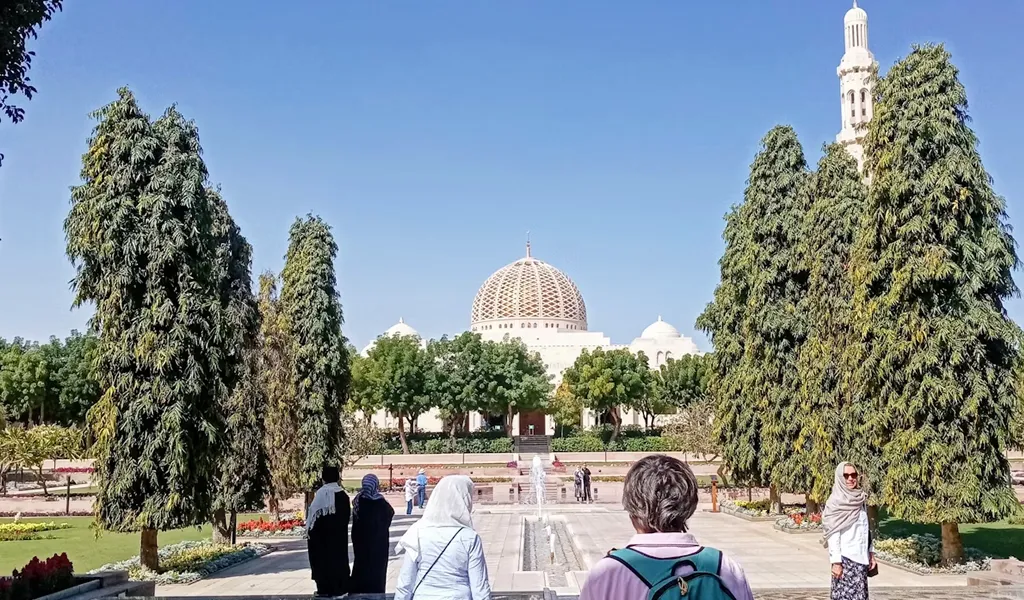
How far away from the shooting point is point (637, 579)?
8.14 ft

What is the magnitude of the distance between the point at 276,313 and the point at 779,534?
470 inches

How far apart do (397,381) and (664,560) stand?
44.3 metres

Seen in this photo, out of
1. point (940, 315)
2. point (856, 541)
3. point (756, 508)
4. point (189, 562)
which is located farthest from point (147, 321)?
point (756, 508)

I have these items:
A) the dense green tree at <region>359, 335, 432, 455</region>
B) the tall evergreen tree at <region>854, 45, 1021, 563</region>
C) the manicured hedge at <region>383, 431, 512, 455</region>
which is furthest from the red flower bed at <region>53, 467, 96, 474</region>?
the tall evergreen tree at <region>854, 45, 1021, 563</region>

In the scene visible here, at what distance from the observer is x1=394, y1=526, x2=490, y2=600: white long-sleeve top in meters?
4.51

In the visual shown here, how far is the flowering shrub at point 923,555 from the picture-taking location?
1258 centimetres

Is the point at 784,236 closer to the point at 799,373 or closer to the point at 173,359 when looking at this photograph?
the point at 799,373

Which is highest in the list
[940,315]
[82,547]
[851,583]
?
[940,315]

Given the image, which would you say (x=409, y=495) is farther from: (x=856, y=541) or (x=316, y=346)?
(x=856, y=541)

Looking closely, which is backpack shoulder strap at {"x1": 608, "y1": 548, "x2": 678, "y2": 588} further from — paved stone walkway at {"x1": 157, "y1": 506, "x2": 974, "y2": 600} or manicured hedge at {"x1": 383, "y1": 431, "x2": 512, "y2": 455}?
manicured hedge at {"x1": 383, "y1": 431, "x2": 512, "y2": 455}

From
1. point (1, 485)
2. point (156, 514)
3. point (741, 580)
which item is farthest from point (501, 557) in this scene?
point (1, 485)

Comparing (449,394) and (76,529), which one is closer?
(76,529)

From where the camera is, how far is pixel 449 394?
155ft

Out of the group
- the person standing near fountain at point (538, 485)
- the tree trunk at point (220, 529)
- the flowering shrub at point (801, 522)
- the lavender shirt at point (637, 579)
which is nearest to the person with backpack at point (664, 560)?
the lavender shirt at point (637, 579)
